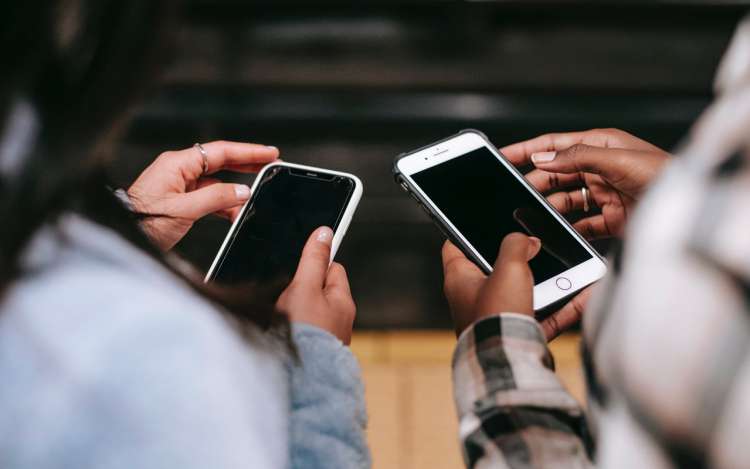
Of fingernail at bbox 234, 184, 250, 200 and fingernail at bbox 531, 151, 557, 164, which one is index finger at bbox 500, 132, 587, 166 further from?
fingernail at bbox 234, 184, 250, 200

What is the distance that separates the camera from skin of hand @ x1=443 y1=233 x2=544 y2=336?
19.7 inches

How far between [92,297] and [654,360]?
0.25 metres

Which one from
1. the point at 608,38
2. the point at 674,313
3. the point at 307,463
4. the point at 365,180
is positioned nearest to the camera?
the point at 674,313

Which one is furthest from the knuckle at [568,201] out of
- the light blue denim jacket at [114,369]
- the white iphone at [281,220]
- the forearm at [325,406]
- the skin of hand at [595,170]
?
the light blue denim jacket at [114,369]

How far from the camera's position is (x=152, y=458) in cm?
32

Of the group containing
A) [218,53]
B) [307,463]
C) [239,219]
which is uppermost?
[218,53]

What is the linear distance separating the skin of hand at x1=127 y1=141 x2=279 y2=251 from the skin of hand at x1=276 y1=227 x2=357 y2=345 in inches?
4.4

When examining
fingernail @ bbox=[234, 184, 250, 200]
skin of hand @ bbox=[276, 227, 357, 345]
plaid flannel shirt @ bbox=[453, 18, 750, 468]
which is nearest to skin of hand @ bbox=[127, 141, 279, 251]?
fingernail @ bbox=[234, 184, 250, 200]

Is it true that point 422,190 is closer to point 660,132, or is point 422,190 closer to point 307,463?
point 307,463

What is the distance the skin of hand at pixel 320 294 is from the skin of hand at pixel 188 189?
11cm

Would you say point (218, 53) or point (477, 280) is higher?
point (218, 53)

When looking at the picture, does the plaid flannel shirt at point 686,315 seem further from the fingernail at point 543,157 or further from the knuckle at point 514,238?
the fingernail at point 543,157

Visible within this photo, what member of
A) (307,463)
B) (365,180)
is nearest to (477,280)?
(307,463)

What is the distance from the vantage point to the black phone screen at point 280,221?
24.4 inches
